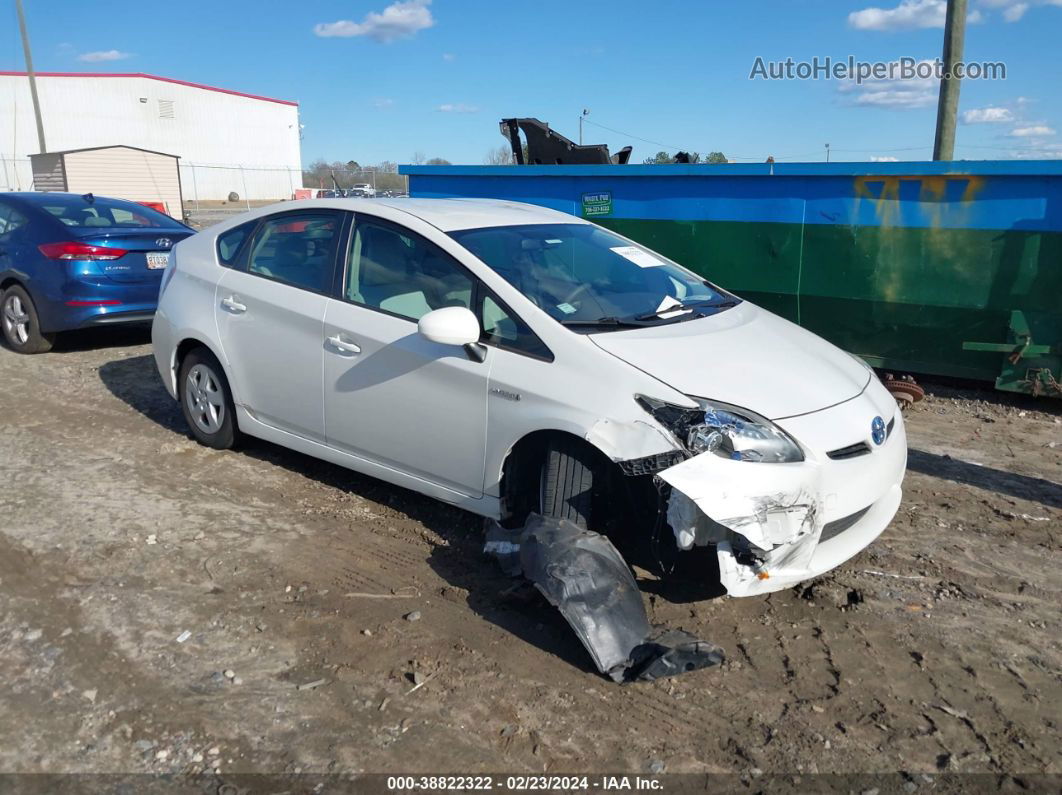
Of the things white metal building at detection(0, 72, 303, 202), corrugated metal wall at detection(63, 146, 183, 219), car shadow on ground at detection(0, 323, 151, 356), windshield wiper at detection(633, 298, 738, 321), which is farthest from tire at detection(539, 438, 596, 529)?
white metal building at detection(0, 72, 303, 202)

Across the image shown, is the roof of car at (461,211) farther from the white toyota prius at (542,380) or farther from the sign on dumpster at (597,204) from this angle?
the sign on dumpster at (597,204)

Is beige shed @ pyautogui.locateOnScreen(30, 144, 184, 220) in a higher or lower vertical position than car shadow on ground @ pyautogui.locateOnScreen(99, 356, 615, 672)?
higher

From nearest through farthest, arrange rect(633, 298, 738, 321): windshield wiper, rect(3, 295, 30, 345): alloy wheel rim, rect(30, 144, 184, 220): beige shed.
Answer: rect(633, 298, 738, 321): windshield wiper, rect(3, 295, 30, 345): alloy wheel rim, rect(30, 144, 184, 220): beige shed

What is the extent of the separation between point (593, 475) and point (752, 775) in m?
1.37

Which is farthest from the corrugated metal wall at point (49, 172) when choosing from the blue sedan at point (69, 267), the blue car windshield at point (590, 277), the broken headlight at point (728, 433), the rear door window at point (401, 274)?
the broken headlight at point (728, 433)

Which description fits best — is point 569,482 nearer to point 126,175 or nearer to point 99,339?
point 99,339

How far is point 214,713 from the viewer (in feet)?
10.2

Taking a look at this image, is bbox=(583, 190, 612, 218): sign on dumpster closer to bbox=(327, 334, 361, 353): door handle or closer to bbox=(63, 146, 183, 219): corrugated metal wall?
bbox=(327, 334, 361, 353): door handle

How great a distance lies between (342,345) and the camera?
15.1ft

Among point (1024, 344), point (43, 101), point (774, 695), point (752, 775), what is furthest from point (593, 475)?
point (43, 101)

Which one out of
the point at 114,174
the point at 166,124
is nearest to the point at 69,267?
the point at 114,174

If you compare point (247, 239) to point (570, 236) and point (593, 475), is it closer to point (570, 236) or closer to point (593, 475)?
point (570, 236)

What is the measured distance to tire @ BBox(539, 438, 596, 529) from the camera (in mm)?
3805

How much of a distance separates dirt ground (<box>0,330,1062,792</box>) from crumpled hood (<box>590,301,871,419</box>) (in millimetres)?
905
